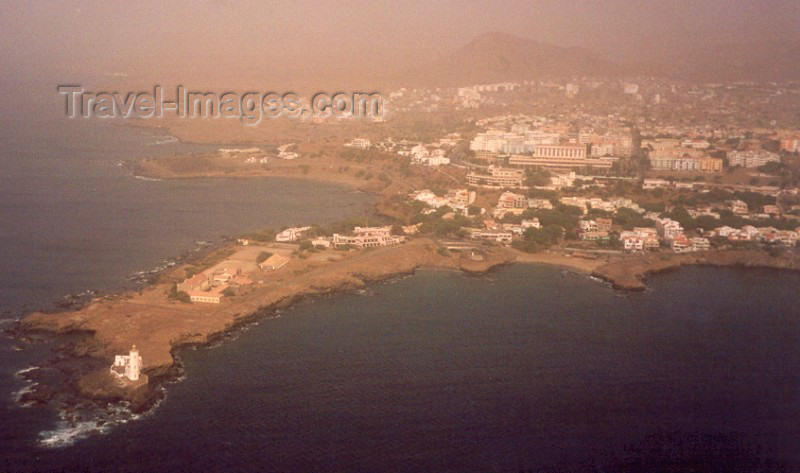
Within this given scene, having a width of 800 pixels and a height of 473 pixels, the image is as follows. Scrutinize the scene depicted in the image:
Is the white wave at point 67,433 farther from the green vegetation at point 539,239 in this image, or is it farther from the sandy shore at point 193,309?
the green vegetation at point 539,239

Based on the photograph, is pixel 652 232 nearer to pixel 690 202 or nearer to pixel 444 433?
pixel 690 202

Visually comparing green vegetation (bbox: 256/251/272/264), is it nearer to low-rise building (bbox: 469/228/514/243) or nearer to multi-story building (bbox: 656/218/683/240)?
low-rise building (bbox: 469/228/514/243)

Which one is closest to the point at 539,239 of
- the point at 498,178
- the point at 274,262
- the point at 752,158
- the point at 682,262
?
the point at 682,262

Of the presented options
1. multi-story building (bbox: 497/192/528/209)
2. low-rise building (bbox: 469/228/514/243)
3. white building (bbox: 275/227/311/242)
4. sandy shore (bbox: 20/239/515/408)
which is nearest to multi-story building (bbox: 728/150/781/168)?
multi-story building (bbox: 497/192/528/209)

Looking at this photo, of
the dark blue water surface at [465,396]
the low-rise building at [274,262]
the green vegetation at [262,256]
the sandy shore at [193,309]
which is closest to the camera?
the dark blue water surface at [465,396]

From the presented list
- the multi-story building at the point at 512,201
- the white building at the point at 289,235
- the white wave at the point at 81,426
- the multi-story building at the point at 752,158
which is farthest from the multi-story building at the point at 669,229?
the white wave at the point at 81,426

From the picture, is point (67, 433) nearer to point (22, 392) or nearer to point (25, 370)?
point (22, 392)
